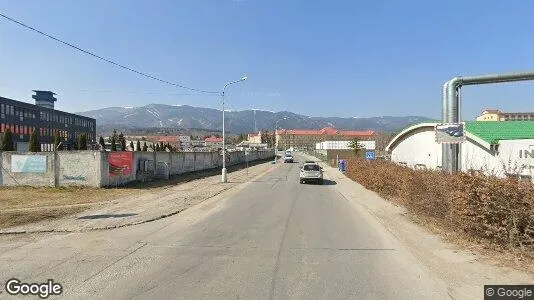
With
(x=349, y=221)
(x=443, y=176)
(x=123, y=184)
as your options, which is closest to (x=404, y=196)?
(x=349, y=221)

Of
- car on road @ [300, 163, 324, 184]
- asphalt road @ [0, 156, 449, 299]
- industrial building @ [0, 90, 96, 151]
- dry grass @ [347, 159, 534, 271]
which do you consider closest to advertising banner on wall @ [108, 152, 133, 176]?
car on road @ [300, 163, 324, 184]

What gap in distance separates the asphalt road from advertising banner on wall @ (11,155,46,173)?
49.9 ft

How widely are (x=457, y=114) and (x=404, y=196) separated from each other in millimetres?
4511

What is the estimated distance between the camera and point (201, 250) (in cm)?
912

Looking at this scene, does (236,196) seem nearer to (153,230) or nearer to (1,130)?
(153,230)

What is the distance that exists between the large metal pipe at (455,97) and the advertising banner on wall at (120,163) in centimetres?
1881

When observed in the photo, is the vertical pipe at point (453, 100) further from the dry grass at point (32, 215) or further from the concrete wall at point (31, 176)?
the concrete wall at point (31, 176)

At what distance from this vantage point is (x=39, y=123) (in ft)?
294

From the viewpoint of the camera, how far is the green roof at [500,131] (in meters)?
23.9

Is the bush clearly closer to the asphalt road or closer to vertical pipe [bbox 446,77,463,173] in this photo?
the asphalt road

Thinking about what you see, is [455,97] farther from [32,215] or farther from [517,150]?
[32,215]

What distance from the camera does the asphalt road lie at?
643 centimetres

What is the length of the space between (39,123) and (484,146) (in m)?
90.3

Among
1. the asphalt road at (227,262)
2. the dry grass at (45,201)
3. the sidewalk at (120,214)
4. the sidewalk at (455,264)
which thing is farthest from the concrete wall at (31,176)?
the sidewalk at (455,264)
